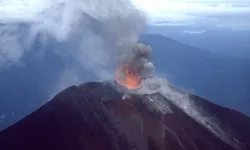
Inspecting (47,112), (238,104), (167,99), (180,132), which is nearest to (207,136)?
(180,132)

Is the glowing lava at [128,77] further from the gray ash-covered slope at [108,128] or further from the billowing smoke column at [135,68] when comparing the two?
the gray ash-covered slope at [108,128]

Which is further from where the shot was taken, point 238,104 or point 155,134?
point 238,104

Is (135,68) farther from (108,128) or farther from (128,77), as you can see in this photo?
(108,128)

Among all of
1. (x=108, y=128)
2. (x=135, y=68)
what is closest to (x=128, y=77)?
(x=135, y=68)

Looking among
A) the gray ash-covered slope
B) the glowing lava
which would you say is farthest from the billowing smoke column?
the gray ash-covered slope

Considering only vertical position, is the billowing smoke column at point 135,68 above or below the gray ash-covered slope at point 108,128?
above

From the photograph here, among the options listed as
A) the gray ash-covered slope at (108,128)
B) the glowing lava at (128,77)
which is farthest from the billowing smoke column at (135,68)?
the gray ash-covered slope at (108,128)

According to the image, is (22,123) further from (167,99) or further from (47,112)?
(167,99)
